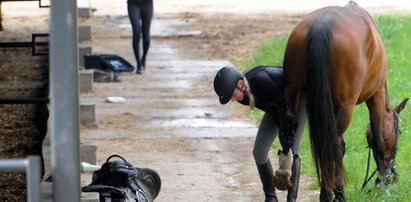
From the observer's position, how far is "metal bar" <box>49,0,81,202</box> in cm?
338

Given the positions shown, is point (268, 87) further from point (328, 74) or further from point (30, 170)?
point (30, 170)

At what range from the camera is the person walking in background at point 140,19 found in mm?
16000

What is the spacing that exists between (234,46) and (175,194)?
10.8m

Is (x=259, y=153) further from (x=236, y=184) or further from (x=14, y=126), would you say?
(x=14, y=126)

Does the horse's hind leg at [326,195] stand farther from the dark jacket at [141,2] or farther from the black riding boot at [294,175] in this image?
the dark jacket at [141,2]

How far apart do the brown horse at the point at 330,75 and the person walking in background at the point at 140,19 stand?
28.1 feet

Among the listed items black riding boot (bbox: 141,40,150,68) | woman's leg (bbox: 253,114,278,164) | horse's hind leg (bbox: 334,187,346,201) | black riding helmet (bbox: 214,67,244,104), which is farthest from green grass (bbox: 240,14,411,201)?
black riding boot (bbox: 141,40,150,68)

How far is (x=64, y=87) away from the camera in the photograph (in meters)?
3.40

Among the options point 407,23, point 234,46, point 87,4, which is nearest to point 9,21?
point 87,4

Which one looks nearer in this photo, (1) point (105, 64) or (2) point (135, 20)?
(1) point (105, 64)

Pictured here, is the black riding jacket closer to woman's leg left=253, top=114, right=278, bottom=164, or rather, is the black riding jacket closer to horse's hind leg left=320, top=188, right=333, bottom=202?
woman's leg left=253, top=114, right=278, bottom=164

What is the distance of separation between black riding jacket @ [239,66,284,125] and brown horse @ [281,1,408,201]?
9 cm

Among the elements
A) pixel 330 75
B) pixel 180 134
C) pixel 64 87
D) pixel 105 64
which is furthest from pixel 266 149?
pixel 105 64

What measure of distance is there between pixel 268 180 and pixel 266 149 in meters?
0.28
